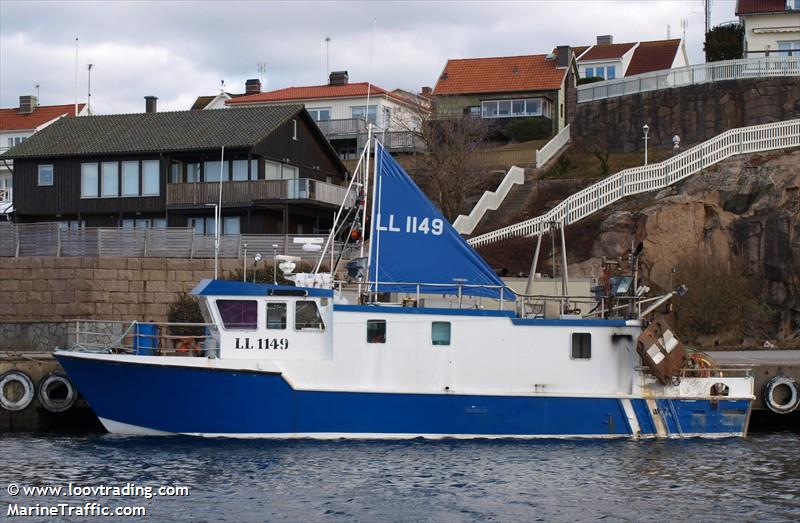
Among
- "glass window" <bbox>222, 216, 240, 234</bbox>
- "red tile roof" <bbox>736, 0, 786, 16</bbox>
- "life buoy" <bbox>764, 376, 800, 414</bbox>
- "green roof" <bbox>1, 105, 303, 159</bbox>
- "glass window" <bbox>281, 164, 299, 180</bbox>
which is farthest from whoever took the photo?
"red tile roof" <bbox>736, 0, 786, 16</bbox>

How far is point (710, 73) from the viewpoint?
45.7m

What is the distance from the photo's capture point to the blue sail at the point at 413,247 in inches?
968

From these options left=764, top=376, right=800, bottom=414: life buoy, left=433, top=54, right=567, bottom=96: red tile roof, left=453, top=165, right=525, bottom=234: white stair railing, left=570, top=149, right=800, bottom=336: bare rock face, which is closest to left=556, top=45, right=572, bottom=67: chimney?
left=433, top=54, right=567, bottom=96: red tile roof

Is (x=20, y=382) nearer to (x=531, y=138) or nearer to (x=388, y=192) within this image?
(x=388, y=192)

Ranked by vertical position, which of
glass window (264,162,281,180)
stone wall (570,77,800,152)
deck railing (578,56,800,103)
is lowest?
glass window (264,162,281,180)

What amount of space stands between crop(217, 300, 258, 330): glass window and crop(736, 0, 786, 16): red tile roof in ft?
117

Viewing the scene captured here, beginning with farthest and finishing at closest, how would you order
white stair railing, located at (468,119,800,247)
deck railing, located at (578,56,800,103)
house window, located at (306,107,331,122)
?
house window, located at (306,107,331,122) → deck railing, located at (578,56,800,103) → white stair railing, located at (468,119,800,247)

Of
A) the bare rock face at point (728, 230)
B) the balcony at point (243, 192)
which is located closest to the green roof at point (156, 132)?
the balcony at point (243, 192)

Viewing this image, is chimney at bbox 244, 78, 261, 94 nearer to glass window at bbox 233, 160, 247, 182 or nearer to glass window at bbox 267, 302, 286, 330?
glass window at bbox 233, 160, 247, 182

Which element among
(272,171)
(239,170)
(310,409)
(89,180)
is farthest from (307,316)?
(89,180)

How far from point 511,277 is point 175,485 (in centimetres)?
1728

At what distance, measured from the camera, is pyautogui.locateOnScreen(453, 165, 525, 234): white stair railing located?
4081 centimetres

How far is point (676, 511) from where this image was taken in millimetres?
18578

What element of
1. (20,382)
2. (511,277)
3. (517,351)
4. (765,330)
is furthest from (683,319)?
(20,382)
